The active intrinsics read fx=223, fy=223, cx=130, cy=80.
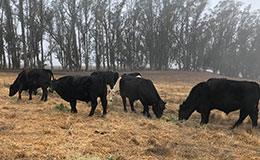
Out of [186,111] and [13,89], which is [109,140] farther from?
[13,89]

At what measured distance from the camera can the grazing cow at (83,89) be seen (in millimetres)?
7609

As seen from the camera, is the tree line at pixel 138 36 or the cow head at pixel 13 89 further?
the tree line at pixel 138 36

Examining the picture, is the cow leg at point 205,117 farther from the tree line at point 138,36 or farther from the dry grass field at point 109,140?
the tree line at point 138,36

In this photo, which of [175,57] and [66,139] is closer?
[66,139]

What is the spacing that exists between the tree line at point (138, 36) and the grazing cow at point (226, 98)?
29681 millimetres

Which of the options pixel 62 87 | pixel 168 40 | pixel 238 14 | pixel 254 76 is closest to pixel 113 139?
pixel 62 87

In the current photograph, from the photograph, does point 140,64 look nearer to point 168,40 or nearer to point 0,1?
point 168,40

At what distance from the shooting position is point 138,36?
48.9 m

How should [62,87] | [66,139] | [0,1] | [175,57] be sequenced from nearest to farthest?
[66,139] < [62,87] < [0,1] < [175,57]

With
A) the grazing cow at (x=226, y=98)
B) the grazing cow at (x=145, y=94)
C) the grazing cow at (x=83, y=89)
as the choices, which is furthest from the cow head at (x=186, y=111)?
the grazing cow at (x=83, y=89)

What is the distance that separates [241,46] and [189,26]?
15222 mm

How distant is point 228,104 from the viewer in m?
7.47

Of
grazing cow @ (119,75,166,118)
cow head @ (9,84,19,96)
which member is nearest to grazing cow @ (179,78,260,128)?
grazing cow @ (119,75,166,118)

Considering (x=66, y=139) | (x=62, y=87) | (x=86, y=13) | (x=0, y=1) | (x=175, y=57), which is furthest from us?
(x=175, y=57)
